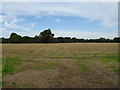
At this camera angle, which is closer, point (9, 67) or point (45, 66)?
point (9, 67)

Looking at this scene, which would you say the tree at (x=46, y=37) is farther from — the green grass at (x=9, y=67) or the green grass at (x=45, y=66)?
the green grass at (x=45, y=66)

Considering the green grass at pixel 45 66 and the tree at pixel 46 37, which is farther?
the tree at pixel 46 37

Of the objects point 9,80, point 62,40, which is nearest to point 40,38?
point 62,40

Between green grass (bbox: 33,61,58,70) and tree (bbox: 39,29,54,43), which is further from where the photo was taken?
tree (bbox: 39,29,54,43)

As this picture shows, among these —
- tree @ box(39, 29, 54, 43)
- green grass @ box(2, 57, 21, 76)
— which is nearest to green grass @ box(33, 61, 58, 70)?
green grass @ box(2, 57, 21, 76)

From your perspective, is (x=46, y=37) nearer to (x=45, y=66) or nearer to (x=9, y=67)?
(x=45, y=66)

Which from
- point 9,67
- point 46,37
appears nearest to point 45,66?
point 9,67

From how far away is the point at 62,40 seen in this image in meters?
77.8

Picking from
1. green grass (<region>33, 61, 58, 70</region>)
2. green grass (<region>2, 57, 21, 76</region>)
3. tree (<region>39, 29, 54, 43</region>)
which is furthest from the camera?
tree (<region>39, 29, 54, 43</region>)

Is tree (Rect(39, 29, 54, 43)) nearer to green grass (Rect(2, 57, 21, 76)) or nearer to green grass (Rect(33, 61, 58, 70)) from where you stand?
green grass (Rect(2, 57, 21, 76))

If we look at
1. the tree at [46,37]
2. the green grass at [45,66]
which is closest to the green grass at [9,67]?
the green grass at [45,66]

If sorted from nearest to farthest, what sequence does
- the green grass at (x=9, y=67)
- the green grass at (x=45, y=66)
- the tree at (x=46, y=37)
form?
the green grass at (x=9, y=67), the green grass at (x=45, y=66), the tree at (x=46, y=37)

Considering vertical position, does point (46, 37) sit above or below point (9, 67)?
above

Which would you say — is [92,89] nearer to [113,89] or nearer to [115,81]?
[113,89]
